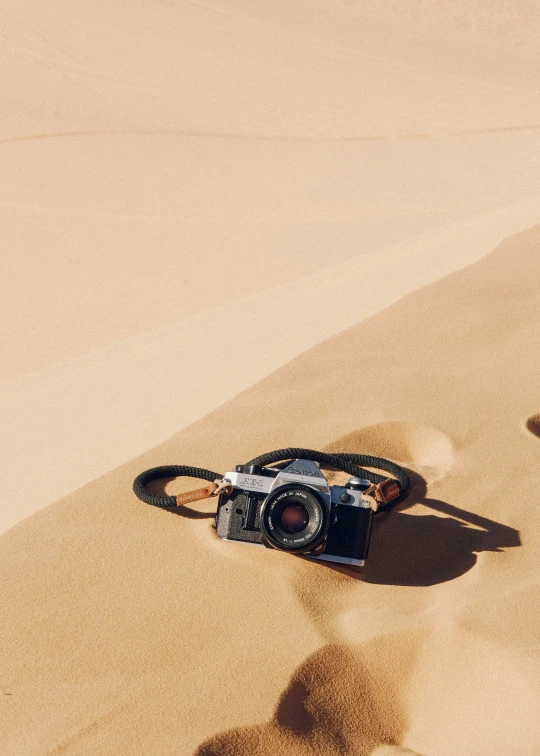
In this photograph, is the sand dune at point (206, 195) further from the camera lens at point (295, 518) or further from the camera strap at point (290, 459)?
the camera lens at point (295, 518)

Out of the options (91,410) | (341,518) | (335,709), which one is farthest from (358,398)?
(335,709)

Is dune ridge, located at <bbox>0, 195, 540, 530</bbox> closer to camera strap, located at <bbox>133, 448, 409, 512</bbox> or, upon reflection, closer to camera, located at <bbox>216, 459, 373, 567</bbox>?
camera strap, located at <bbox>133, 448, 409, 512</bbox>

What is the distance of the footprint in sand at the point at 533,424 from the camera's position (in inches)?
122

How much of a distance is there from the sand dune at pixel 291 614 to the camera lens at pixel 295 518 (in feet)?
0.44

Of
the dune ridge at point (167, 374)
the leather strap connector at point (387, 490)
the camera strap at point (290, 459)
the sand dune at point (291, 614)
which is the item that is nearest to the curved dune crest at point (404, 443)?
the sand dune at point (291, 614)

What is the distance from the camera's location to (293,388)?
3514 millimetres

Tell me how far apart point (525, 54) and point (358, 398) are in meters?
19.3

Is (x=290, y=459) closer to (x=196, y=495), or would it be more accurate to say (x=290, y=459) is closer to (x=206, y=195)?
(x=196, y=495)

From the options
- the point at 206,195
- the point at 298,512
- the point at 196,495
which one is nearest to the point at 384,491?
the point at 298,512

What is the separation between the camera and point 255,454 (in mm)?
2957

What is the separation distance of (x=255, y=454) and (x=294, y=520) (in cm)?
66

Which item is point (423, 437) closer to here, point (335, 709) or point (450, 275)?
point (335, 709)

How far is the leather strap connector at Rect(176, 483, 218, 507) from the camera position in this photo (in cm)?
241

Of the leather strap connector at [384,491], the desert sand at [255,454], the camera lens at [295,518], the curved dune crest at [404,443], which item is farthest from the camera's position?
the curved dune crest at [404,443]
